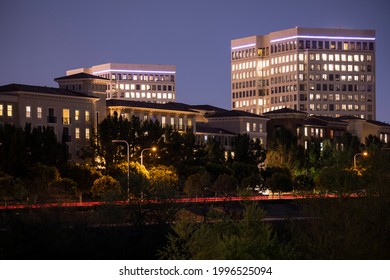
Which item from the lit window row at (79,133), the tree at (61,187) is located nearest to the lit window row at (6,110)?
the lit window row at (79,133)

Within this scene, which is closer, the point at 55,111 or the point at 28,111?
the point at 28,111

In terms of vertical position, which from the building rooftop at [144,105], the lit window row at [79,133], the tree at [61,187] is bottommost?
the tree at [61,187]

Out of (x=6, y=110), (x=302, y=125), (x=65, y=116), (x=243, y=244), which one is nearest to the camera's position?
(x=243, y=244)

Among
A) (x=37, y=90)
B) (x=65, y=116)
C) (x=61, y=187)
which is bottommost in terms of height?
(x=61, y=187)

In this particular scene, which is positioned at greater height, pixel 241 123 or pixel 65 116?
pixel 65 116

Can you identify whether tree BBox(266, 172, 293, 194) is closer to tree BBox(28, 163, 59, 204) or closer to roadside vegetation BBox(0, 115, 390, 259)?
roadside vegetation BBox(0, 115, 390, 259)

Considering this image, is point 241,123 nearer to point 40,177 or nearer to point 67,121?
point 67,121

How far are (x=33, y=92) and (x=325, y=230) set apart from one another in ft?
213

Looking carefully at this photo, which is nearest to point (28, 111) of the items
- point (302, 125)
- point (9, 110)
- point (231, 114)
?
point (9, 110)

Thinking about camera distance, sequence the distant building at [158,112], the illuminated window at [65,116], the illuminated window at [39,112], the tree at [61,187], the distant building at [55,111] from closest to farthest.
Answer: the tree at [61,187] → the distant building at [55,111] → the illuminated window at [39,112] → the illuminated window at [65,116] → the distant building at [158,112]

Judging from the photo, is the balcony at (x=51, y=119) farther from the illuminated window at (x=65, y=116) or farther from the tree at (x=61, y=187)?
the tree at (x=61, y=187)

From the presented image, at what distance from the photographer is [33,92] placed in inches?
4210

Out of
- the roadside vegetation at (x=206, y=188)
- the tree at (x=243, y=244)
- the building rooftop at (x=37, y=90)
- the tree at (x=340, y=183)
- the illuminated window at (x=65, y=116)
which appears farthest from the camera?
the illuminated window at (x=65, y=116)
